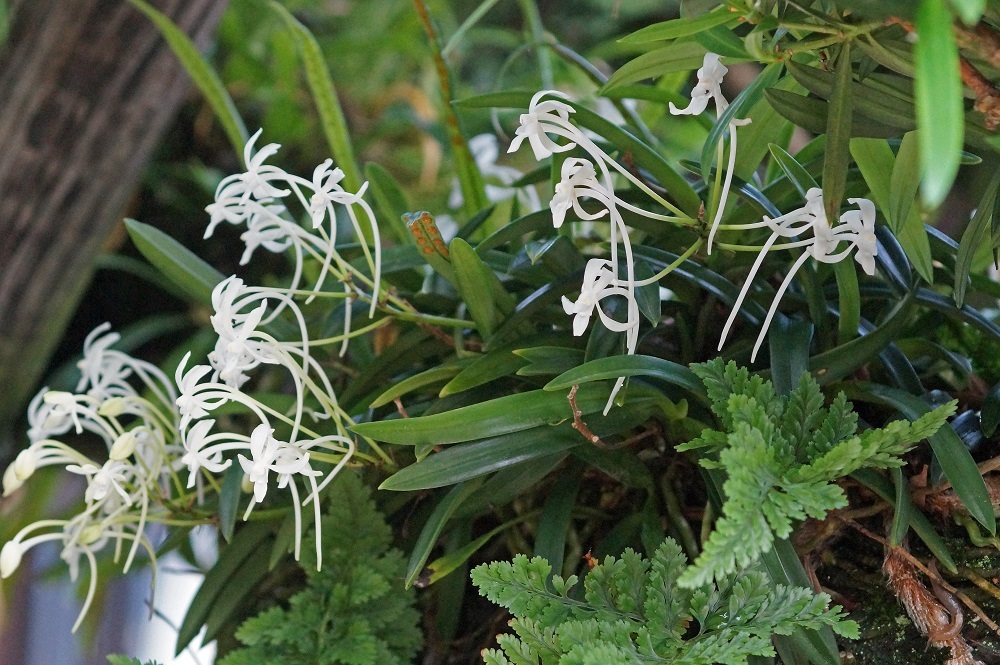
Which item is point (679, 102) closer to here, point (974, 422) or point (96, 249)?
point (974, 422)

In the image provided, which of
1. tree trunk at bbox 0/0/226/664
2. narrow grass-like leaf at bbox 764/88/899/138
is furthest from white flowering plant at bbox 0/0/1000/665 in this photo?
tree trunk at bbox 0/0/226/664

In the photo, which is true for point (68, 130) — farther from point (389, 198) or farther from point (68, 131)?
point (389, 198)

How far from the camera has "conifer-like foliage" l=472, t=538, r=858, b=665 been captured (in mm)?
386

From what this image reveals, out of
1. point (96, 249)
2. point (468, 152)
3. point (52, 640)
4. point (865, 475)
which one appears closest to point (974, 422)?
point (865, 475)

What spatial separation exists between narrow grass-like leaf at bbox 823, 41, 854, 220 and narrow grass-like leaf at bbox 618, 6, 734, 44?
0.06 m

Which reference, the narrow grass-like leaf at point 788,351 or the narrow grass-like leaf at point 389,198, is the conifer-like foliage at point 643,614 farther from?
the narrow grass-like leaf at point 389,198

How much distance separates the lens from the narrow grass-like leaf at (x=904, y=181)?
44cm

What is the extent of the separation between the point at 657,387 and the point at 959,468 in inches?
6.6

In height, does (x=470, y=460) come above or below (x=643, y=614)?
above

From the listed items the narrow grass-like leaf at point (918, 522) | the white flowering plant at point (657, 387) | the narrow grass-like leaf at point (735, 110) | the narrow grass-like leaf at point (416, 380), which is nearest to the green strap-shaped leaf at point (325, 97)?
the white flowering plant at point (657, 387)

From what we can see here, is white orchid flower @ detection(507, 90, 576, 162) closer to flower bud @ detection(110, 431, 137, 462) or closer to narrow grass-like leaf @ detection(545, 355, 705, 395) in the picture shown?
narrow grass-like leaf @ detection(545, 355, 705, 395)

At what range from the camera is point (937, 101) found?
0.25 m

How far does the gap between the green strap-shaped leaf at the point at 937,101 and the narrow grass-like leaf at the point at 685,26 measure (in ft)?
0.51

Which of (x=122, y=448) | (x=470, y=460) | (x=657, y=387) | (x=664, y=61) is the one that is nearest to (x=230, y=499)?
(x=122, y=448)
